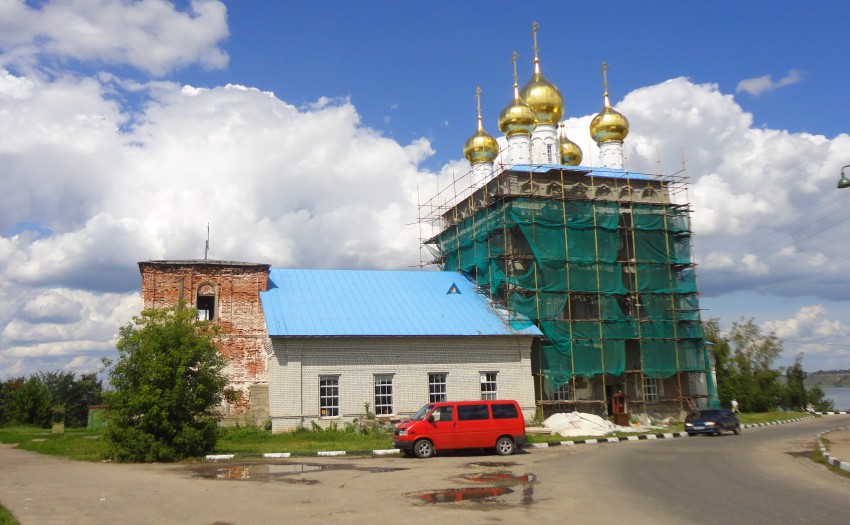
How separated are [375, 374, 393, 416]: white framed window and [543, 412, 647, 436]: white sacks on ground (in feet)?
19.7

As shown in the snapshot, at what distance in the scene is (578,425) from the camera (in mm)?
25969

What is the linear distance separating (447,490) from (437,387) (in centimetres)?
1494

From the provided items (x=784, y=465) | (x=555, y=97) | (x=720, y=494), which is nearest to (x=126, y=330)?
(x=720, y=494)

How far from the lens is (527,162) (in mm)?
34031

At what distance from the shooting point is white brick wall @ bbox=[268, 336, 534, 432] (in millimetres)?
25344

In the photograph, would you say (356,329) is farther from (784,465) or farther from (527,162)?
(784,465)

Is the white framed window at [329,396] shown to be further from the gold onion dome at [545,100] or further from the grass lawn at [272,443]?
the gold onion dome at [545,100]

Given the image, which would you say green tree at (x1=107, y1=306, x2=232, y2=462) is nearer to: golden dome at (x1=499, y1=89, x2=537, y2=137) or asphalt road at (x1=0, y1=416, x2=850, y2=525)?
asphalt road at (x1=0, y1=416, x2=850, y2=525)

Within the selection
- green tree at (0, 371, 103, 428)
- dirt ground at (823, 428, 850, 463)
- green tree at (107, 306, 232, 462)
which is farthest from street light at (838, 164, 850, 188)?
green tree at (0, 371, 103, 428)

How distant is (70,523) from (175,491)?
9.97ft

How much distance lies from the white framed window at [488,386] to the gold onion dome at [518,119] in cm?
1273

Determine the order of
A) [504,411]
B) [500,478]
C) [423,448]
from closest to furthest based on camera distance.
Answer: [500,478] < [423,448] < [504,411]

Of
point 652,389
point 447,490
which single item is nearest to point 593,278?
point 652,389

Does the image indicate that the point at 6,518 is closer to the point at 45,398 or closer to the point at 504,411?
the point at 504,411
